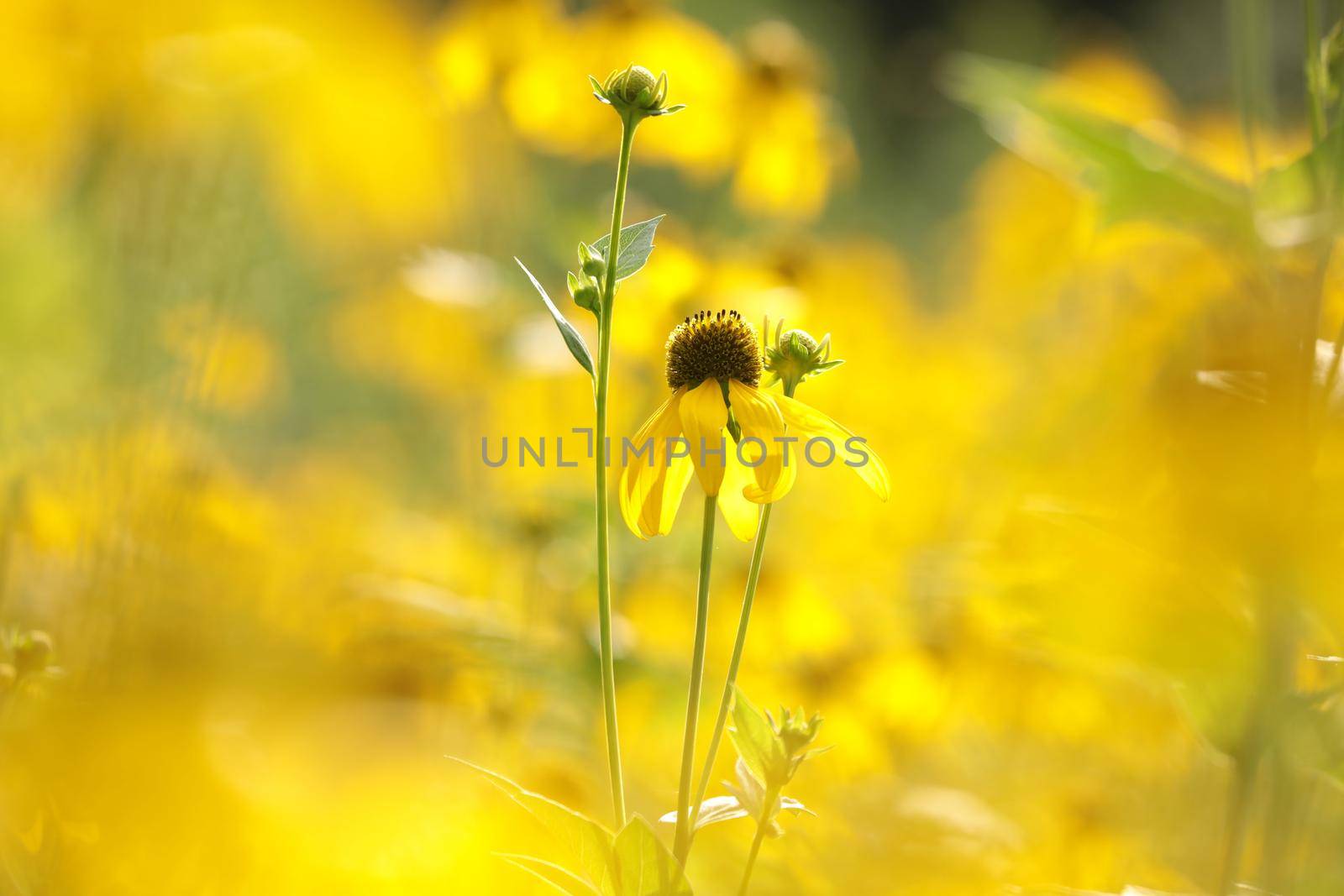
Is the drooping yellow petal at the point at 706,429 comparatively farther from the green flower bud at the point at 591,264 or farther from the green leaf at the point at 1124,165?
the green leaf at the point at 1124,165

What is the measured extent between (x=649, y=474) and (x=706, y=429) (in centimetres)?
3

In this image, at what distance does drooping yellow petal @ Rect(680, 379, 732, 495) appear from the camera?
312 mm

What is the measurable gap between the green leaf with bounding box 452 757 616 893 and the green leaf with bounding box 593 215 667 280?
0.54 feet

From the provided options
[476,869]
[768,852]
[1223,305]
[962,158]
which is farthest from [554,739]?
[962,158]

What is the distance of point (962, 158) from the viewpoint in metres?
2.44

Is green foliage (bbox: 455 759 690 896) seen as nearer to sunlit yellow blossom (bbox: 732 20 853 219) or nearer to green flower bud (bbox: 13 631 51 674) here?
green flower bud (bbox: 13 631 51 674)

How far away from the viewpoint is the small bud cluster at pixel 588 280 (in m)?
0.31

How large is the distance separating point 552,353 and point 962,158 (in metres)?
1.94

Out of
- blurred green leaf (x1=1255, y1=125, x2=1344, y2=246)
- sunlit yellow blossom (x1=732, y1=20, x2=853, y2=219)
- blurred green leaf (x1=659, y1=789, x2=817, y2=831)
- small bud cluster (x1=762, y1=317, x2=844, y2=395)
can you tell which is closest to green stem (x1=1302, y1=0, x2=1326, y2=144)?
blurred green leaf (x1=1255, y1=125, x2=1344, y2=246)

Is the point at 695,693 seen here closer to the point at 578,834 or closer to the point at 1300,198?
the point at 578,834

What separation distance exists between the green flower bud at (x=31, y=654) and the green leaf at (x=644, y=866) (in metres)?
0.21

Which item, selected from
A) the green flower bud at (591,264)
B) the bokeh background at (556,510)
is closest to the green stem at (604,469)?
the green flower bud at (591,264)

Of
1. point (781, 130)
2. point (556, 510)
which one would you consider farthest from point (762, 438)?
point (781, 130)

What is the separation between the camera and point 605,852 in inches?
12.3
